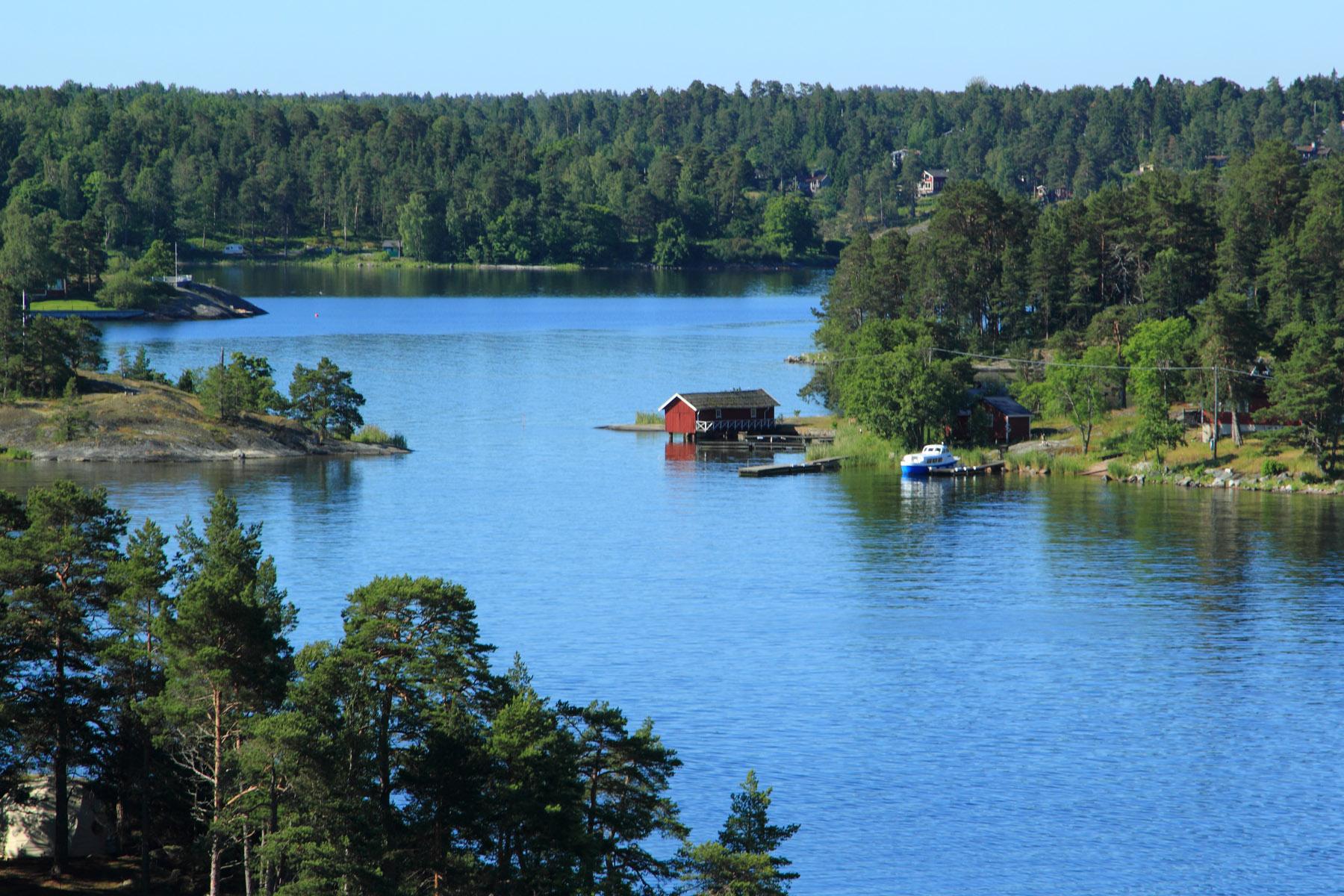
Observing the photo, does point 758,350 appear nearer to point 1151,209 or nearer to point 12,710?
point 1151,209

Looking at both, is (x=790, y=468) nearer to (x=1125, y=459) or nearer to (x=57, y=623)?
(x=1125, y=459)

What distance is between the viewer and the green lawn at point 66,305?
6078 inches

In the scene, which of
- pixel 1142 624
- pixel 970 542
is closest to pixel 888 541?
pixel 970 542

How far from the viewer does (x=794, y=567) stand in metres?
70.1

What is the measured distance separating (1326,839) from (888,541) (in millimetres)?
36001

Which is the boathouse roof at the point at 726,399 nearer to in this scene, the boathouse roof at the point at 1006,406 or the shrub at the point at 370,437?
the boathouse roof at the point at 1006,406

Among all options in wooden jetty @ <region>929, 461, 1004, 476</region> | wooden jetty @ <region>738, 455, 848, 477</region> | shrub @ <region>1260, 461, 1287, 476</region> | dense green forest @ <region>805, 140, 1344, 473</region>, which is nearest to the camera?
shrub @ <region>1260, 461, 1287, 476</region>

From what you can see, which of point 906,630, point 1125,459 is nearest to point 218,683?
point 906,630

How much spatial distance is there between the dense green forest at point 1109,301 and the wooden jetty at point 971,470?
12.6 ft

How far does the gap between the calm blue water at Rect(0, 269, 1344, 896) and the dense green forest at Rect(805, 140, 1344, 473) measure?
627cm

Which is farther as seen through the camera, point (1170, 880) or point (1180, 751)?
point (1180, 751)

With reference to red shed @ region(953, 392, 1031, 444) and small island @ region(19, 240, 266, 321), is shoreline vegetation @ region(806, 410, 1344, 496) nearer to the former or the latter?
red shed @ region(953, 392, 1031, 444)

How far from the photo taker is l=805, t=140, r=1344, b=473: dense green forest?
297 feet

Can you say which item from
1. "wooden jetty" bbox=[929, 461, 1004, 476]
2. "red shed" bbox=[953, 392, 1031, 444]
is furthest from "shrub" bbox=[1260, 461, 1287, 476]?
"red shed" bbox=[953, 392, 1031, 444]
